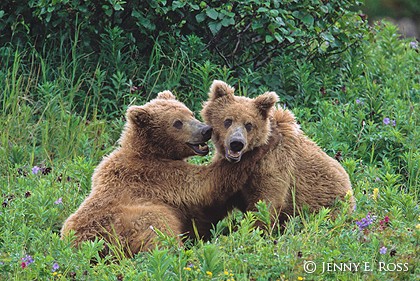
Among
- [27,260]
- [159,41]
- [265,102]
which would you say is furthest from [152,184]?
[159,41]

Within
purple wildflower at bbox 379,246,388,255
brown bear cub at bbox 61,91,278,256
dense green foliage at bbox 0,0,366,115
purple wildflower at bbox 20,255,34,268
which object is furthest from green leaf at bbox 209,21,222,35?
purple wildflower at bbox 379,246,388,255

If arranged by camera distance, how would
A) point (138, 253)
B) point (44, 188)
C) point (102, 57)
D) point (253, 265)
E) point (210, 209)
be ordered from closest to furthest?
point (253, 265) < point (138, 253) < point (210, 209) < point (44, 188) < point (102, 57)

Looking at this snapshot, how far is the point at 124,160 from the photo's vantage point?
657 cm

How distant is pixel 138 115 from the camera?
6.62 metres

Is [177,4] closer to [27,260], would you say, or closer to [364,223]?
[364,223]

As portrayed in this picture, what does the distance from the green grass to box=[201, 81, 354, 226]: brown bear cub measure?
209 mm

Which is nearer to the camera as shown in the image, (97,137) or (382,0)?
(97,137)

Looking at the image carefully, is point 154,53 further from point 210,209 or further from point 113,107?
point 210,209

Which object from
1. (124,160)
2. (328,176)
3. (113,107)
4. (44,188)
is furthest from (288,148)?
(113,107)

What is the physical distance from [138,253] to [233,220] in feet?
3.73

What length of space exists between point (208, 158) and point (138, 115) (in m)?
1.49

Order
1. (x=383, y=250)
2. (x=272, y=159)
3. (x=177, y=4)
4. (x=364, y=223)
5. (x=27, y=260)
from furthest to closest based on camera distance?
1. (x=177, y=4)
2. (x=272, y=159)
3. (x=364, y=223)
4. (x=27, y=260)
5. (x=383, y=250)

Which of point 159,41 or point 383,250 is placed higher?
point 159,41

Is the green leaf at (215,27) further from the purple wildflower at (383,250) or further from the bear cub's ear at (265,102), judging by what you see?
the purple wildflower at (383,250)
